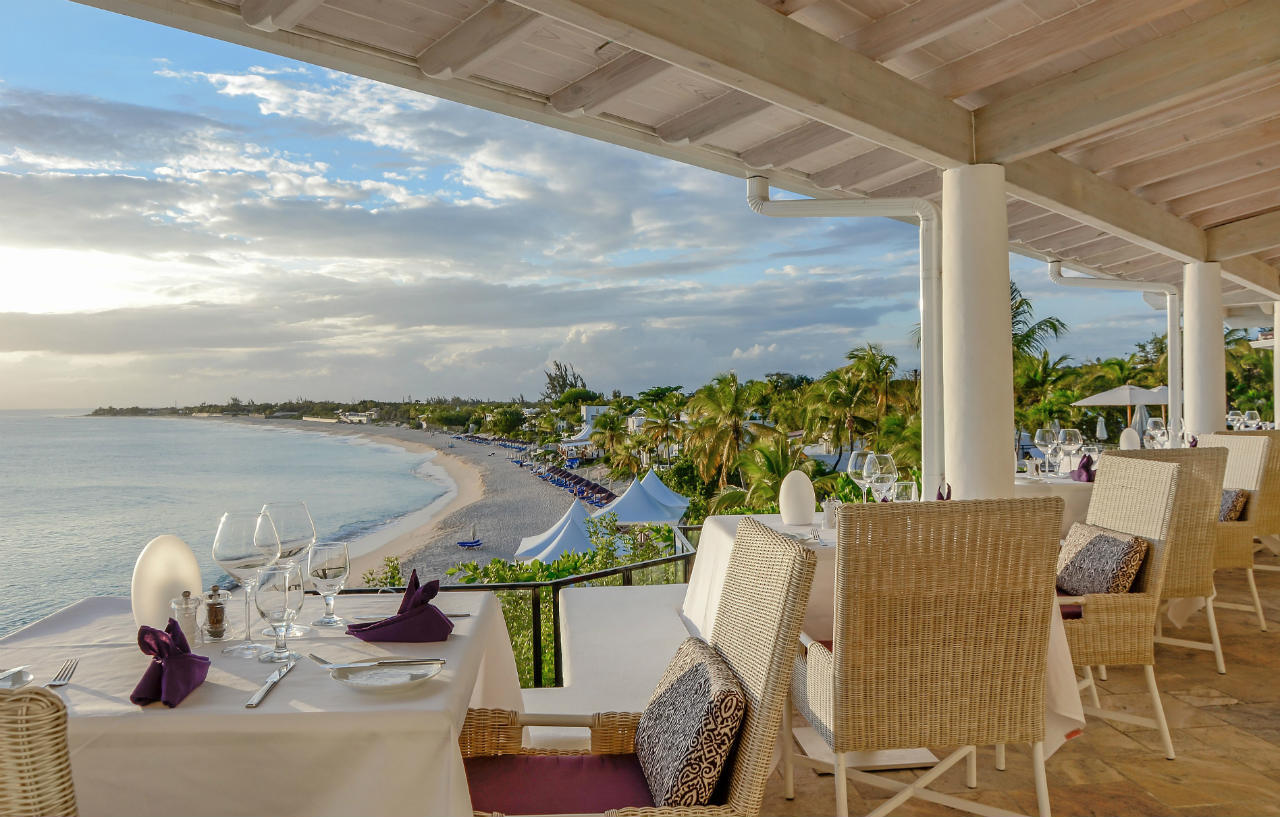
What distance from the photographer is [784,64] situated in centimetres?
293

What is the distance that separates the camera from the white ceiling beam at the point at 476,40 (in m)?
2.80

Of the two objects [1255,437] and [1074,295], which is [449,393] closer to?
[1074,295]

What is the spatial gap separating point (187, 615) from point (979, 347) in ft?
10.4

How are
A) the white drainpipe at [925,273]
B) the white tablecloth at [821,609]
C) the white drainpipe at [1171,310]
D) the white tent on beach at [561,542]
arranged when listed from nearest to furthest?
the white tablecloth at [821,609], the white drainpipe at [925,273], the white drainpipe at [1171,310], the white tent on beach at [561,542]

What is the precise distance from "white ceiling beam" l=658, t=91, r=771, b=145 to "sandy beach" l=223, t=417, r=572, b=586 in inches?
1401

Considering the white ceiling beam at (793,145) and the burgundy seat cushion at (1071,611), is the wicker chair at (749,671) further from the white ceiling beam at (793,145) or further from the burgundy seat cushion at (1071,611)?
the white ceiling beam at (793,145)

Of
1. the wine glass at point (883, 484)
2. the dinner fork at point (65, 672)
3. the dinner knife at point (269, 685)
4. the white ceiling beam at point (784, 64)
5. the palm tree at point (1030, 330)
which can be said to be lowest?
the dinner knife at point (269, 685)

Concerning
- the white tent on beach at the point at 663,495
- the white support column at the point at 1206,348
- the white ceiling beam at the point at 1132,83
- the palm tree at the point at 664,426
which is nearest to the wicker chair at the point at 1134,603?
the white ceiling beam at the point at 1132,83

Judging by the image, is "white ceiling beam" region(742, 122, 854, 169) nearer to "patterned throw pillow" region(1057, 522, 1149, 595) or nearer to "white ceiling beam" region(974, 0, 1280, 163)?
"white ceiling beam" region(974, 0, 1280, 163)

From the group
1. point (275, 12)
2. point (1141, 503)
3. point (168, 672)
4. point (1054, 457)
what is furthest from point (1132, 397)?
point (168, 672)

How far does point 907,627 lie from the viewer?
1973mm

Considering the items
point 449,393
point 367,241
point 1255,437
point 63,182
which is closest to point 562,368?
point 449,393

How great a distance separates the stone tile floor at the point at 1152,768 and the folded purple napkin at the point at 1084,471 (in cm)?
121

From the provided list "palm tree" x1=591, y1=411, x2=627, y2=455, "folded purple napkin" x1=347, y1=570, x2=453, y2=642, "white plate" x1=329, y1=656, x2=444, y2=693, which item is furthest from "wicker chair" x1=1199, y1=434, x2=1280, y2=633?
"palm tree" x1=591, y1=411, x2=627, y2=455
